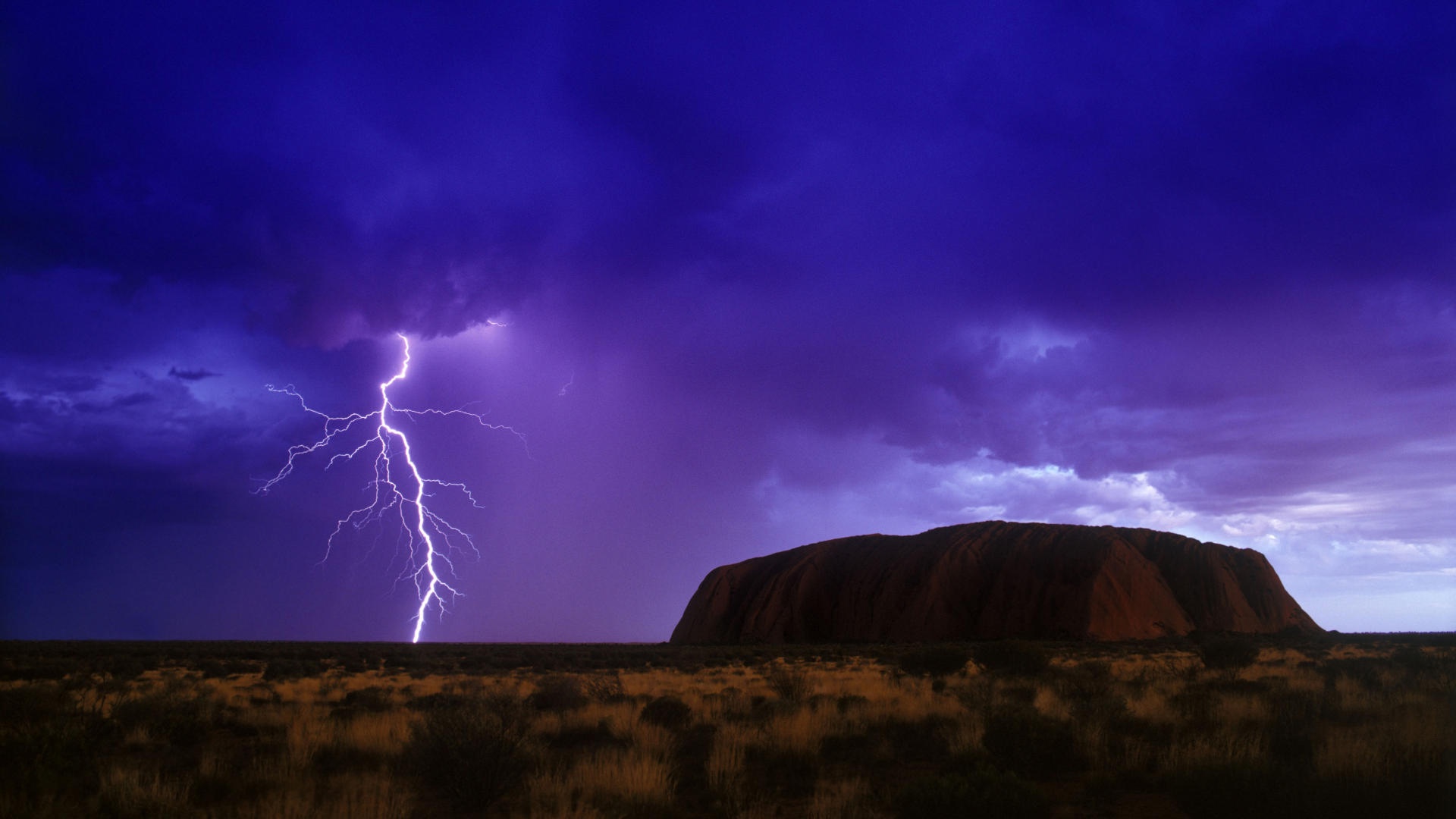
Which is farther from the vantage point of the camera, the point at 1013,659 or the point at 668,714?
the point at 1013,659

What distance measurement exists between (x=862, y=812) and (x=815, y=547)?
281 feet

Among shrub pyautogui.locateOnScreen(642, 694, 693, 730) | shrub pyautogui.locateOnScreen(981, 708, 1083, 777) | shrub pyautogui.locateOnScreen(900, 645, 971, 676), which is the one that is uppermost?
shrub pyautogui.locateOnScreen(981, 708, 1083, 777)

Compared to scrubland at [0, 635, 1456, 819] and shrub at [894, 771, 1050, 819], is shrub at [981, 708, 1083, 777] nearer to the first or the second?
scrubland at [0, 635, 1456, 819]

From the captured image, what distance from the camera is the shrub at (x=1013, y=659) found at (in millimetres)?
22703

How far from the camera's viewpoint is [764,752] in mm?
10281

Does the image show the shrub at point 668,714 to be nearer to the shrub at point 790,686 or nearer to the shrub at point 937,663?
the shrub at point 790,686

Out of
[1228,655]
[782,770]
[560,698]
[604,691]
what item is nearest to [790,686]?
[604,691]

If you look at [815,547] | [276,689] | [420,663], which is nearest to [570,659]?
[420,663]

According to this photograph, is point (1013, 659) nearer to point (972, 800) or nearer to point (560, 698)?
point (560, 698)

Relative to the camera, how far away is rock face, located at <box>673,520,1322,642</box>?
66438 mm

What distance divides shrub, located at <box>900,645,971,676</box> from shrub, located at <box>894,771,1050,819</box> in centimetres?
1736

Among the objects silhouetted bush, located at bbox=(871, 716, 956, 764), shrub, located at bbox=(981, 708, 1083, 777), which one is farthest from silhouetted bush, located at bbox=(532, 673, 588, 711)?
shrub, located at bbox=(981, 708, 1083, 777)

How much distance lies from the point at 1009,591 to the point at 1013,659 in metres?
51.6

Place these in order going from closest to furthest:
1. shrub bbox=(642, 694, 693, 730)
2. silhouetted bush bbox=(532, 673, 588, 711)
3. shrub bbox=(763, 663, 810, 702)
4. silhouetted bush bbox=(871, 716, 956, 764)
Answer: silhouetted bush bbox=(871, 716, 956, 764) → shrub bbox=(642, 694, 693, 730) → silhouetted bush bbox=(532, 673, 588, 711) → shrub bbox=(763, 663, 810, 702)
